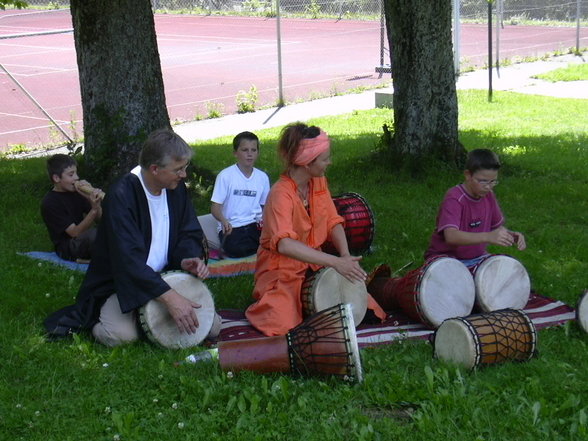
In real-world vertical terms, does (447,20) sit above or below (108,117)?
above

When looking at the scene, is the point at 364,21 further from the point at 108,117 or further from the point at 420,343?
the point at 420,343

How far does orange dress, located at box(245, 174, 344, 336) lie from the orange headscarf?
21cm

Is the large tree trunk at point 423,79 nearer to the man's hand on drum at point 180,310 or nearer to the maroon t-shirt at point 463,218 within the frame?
the maroon t-shirt at point 463,218

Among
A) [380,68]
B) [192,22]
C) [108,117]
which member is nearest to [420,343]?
[108,117]

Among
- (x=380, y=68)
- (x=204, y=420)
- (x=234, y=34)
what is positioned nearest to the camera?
(x=204, y=420)

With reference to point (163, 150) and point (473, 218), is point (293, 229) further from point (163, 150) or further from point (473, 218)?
point (473, 218)

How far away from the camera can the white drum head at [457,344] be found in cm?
478

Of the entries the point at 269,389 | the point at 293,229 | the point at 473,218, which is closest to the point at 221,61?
the point at 473,218

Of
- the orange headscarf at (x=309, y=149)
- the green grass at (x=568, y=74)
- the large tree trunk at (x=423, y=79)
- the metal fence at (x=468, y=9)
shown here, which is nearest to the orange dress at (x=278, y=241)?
the orange headscarf at (x=309, y=149)

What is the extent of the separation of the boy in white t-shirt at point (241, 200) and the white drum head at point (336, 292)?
1.85 m

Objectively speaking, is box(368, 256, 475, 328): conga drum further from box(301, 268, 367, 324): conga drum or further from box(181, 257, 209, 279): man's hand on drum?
box(181, 257, 209, 279): man's hand on drum

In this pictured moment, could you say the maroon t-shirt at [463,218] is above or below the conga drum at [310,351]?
above

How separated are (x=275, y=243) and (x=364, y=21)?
30572mm

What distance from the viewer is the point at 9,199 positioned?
30.9ft
